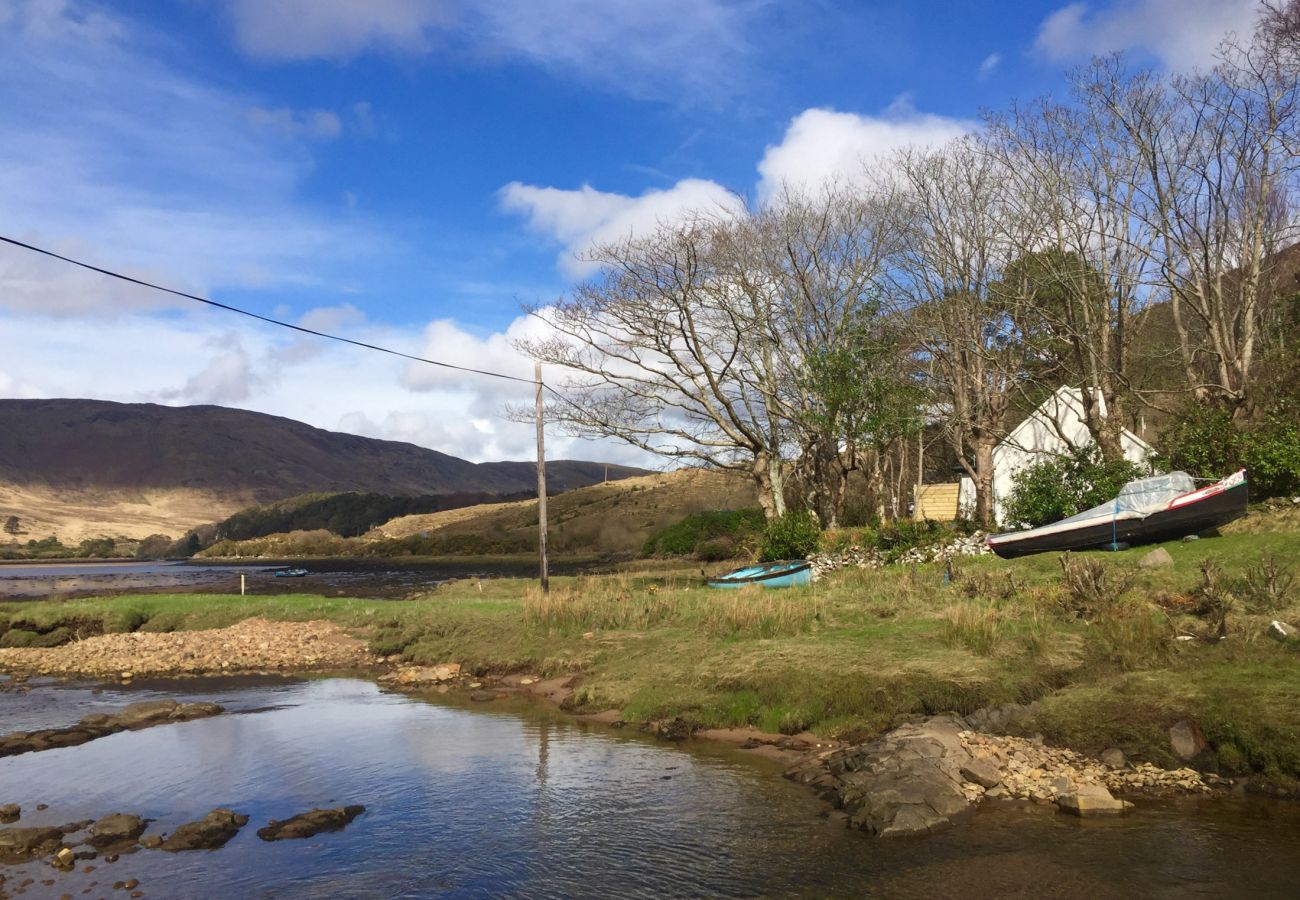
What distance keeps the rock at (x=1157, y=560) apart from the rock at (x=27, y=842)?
57.7 ft

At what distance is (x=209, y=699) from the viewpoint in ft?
58.0

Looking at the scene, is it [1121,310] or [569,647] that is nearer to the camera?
[569,647]

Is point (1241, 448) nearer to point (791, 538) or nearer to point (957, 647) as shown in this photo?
point (791, 538)

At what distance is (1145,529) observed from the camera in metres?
20.5

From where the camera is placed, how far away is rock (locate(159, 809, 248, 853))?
9.24m

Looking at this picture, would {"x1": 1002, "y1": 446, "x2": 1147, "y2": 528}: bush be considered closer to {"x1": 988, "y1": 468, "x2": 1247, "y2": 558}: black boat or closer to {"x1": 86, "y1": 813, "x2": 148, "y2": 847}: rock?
{"x1": 988, "y1": 468, "x2": 1247, "y2": 558}: black boat

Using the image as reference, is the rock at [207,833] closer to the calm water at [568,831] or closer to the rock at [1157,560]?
the calm water at [568,831]

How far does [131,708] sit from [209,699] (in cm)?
204

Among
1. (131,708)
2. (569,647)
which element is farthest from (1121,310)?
(131,708)

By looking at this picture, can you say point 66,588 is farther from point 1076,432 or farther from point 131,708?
point 1076,432

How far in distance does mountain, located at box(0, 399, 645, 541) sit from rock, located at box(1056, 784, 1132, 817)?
11877 centimetres

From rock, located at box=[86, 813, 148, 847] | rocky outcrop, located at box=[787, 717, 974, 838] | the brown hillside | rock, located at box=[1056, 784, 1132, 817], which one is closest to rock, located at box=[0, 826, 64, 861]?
rock, located at box=[86, 813, 148, 847]

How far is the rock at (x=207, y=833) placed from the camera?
924cm

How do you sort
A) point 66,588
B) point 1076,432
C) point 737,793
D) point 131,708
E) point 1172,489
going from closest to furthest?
point 737,793
point 131,708
point 1172,489
point 1076,432
point 66,588
